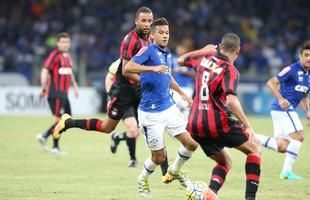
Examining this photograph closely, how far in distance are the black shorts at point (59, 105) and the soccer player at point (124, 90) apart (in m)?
3.92

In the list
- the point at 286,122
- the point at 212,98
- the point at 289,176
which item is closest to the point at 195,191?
the point at 212,98

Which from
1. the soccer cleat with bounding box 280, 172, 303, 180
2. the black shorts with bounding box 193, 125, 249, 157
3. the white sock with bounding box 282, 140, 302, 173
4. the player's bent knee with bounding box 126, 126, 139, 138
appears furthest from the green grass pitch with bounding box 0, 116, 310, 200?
the black shorts with bounding box 193, 125, 249, 157

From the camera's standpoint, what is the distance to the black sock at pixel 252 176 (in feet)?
28.2

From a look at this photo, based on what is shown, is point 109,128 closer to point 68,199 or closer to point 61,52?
point 68,199

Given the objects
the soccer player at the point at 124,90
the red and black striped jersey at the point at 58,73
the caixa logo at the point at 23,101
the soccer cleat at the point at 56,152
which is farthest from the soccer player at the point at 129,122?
the caixa logo at the point at 23,101

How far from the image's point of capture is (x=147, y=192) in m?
9.66

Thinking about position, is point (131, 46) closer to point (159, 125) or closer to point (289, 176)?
point (159, 125)

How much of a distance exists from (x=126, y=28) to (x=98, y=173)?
20.2m

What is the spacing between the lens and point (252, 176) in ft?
28.3

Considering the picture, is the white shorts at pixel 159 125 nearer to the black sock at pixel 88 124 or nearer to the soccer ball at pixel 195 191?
the soccer ball at pixel 195 191

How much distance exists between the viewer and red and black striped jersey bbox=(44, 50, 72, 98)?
50.6 ft

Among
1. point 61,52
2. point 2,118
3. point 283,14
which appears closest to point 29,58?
point 2,118

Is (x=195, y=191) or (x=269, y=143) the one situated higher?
(x=195, y=191)

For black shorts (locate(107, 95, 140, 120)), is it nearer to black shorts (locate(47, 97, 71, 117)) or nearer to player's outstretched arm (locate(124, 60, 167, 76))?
player's outstretched arm (locate(124, 60, 167, 76))
